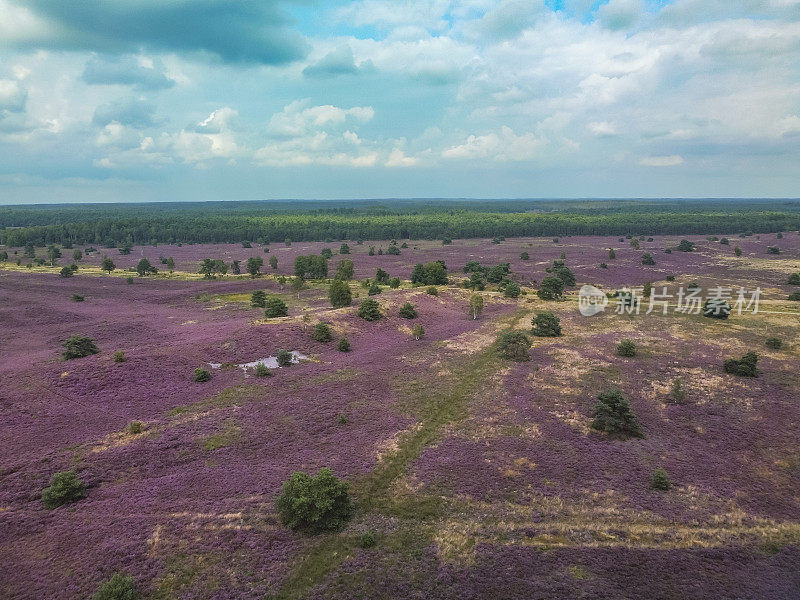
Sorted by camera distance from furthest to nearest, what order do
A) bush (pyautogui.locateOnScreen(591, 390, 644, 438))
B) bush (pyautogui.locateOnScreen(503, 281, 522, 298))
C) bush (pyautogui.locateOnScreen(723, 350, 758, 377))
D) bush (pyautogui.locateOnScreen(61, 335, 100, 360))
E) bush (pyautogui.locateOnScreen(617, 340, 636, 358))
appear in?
bush (pyautogui.locateOnScreen(503, 281, 522, 298))
bush (pyautogui.locateOnScreen(617, 340, 636, 358))
bush (pyautogui.locateOnScreen(61, 335, 100, 360))
bush (pyautogui.locateOnScreen(723, 350, 758, 377))
bush (pyautogui.locateOnScreen(591, 390, 644, 438))

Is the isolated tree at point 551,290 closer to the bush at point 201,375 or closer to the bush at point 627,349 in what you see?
the bush at point 627,349

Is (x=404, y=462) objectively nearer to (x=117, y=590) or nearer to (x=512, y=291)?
(x=117, y=590)

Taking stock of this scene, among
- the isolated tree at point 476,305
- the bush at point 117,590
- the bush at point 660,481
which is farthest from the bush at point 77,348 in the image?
the bush at point 660,481

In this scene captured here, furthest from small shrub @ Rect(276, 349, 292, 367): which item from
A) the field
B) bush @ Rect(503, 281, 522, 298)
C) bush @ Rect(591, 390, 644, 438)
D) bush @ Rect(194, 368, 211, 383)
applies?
bush @ Rect(503, 281, 522, 298)

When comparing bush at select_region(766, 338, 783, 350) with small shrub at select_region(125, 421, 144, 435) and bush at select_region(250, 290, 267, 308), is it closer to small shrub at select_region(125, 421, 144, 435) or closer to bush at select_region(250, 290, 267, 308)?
small shrub at select_region(125, 421, 144, 435)

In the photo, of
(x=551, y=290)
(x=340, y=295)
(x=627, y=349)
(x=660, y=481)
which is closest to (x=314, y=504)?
(x=660, y=481)

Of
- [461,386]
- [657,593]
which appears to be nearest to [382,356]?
[461,386]

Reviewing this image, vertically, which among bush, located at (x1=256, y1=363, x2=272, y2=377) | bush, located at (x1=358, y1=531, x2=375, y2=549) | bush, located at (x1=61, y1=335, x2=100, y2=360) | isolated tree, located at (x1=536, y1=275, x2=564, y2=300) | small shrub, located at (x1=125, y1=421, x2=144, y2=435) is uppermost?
isolated tree, located at (x1=536, y1=275, x2=564, y2=300)
